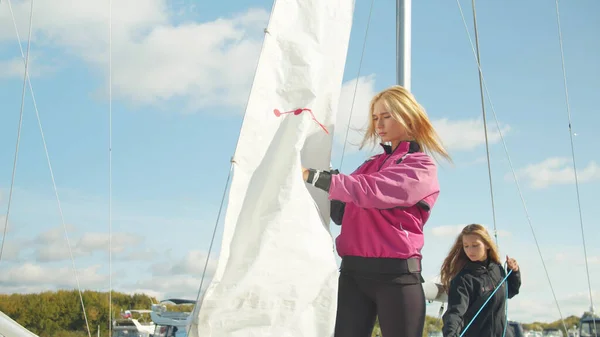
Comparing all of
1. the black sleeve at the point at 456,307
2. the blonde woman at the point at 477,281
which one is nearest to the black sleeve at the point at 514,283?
the blonde woman at the point at 477,281

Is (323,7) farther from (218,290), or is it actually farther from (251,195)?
(218,290)

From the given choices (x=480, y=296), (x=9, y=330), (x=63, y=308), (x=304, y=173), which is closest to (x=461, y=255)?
(x=480, y=296)

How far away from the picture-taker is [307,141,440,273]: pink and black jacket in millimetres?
2012

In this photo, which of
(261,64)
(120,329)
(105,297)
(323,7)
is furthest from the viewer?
(105,297)

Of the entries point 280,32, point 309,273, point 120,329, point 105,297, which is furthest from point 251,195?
point 105,297

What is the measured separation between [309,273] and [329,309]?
14 cm

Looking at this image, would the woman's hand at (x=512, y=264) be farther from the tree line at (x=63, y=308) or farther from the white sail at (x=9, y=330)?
the tree line at (x=63, y=308)

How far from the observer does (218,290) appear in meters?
1.95

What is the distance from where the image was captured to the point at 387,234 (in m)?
2.06

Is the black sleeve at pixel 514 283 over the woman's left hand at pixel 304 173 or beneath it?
beneath

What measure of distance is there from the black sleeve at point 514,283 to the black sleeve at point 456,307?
13.3 inches

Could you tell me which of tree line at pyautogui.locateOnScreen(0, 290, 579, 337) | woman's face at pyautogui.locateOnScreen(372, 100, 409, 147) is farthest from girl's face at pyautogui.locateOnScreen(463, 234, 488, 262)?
tree line at pyautogui.locateOnScreen(0, 290, 579, 337)

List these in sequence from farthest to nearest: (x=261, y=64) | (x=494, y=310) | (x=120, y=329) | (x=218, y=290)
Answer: (x=120, y=329) → (x=494, y=310) → (x=261, y=64) → (x=218, y=290)

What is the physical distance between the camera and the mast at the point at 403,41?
3.79 meters
